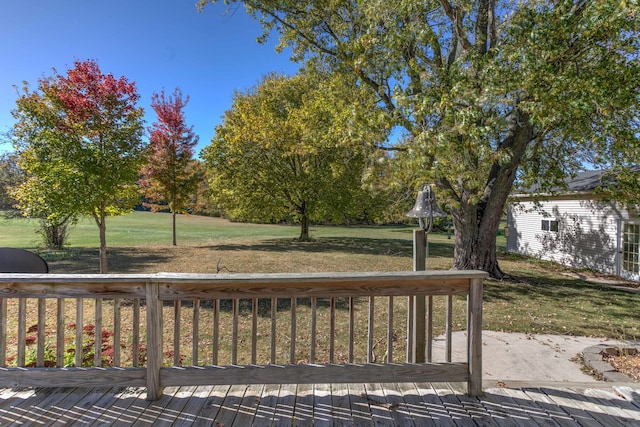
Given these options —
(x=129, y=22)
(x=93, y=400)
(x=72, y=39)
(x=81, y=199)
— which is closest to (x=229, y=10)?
(x=129, y=22)

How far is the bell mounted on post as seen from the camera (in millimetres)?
3092

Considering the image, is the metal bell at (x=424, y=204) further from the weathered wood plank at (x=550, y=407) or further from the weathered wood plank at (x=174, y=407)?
the weathered wood plank at (x=174, y=407)

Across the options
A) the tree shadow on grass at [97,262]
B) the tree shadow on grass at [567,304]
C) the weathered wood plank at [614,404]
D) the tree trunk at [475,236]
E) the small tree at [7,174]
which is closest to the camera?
the weathered wood plank at [614,404]

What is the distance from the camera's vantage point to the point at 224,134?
16094 mm

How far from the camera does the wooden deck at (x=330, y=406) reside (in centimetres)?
210

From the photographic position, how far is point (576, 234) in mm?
11539

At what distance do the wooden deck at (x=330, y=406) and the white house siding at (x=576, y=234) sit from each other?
378 inches

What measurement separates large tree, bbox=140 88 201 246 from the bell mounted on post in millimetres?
13632

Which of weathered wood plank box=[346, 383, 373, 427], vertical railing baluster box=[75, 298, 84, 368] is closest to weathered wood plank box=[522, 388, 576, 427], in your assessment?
weathered wood plank box=[346, 383, 373, 427]

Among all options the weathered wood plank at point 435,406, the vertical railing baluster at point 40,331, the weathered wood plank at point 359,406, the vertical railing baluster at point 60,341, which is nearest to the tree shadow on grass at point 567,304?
the weathered wood plank at point 435,406

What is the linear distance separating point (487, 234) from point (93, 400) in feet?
29.0

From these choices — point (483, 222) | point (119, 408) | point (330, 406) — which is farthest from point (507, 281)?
point (119, 408)

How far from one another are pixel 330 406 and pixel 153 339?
4.53ft

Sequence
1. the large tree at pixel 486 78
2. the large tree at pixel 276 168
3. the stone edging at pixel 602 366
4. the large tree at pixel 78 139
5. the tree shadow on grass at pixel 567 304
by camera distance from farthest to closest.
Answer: the large tree at pixel 276 168 < the large tree at pixel 78 139 < the tree shadow on grass at pixel 567 304 < the large tree at pixel 486 78 < the stone edging at pixel 602 366
